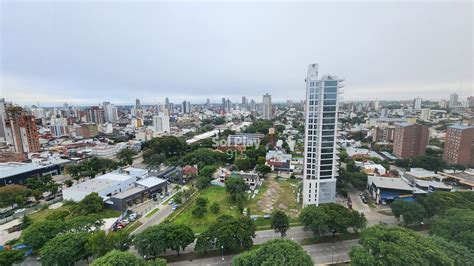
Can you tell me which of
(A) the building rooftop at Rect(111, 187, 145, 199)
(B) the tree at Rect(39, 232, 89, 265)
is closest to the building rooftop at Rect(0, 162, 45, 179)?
(A) the building rooftop at Rect(111, 187, 145, 199)

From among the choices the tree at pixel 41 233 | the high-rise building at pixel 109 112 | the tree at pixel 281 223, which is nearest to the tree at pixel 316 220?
the tree at pixel 281 223

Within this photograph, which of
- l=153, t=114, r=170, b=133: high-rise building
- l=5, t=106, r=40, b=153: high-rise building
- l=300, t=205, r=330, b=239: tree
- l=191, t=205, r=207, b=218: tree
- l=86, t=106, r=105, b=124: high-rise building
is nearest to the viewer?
l=300, t=205, r=330, b=239: tree

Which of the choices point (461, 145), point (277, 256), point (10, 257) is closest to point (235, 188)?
point (277, 256)

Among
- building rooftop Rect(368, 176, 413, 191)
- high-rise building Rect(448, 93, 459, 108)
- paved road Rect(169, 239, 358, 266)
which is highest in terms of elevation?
high-rise building Rect(448, 93, 459, 108)

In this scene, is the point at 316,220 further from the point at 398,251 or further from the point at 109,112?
the point at 109,112

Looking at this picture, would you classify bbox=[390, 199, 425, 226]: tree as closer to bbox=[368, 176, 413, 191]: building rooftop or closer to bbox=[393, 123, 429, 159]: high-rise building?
bbox=[368, 176, 413, 191]: building rooftop

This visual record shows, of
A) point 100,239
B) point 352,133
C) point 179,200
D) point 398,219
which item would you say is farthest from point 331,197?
point 352,133
